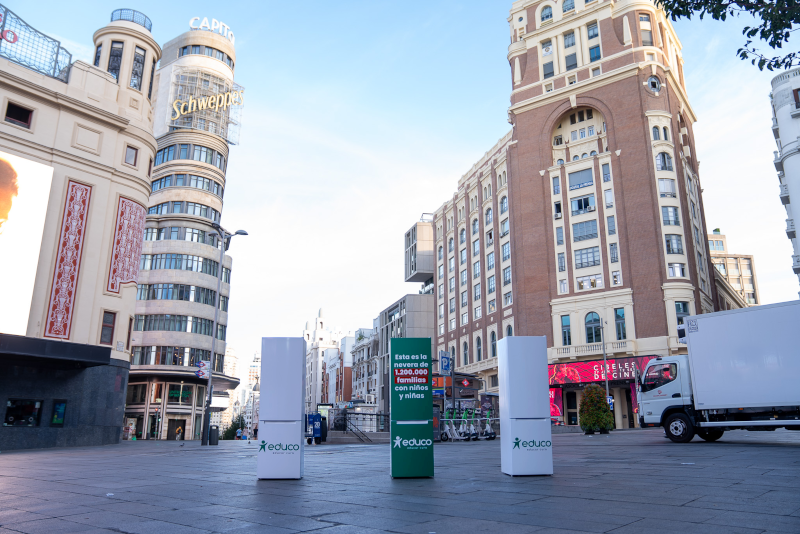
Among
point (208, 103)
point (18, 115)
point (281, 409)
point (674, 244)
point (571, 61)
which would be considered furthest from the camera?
point (208, 103)

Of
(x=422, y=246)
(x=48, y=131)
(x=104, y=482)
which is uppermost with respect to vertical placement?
(x=422, y=246)

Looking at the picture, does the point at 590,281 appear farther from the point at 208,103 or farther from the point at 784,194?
the point at 208,103

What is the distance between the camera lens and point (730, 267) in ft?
443

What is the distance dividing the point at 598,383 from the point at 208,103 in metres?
49.8

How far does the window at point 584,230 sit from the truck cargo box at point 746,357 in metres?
38.1

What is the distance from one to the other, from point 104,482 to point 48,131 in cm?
2723

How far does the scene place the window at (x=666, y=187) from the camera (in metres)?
54.1

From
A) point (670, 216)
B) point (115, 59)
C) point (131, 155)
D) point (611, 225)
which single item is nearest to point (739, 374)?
point (131, 155)

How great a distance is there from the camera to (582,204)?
57.9 metres

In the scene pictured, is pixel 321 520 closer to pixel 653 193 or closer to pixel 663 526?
pixel 663 526

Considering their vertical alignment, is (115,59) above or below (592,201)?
above

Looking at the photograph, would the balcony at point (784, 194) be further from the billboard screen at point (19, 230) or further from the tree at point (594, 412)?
the billboard screen at point (19, 230)

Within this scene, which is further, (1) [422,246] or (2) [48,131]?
(1) [422,246]

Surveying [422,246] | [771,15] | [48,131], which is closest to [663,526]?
[771,15]
